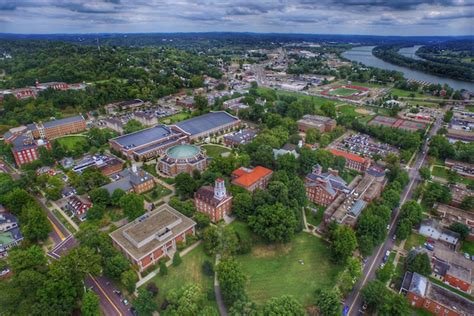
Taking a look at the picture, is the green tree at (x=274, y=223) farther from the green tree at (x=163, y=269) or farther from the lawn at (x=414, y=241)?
the lawn at (x=414, y=241)

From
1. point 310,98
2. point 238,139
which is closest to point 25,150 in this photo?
point 238,139

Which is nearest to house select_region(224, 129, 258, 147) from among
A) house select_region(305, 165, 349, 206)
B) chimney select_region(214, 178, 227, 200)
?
house select_region(305, 165, 349, 206)

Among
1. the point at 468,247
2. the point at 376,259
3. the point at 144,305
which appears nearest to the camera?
the point at 144,305

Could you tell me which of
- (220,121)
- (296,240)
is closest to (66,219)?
(296,240)

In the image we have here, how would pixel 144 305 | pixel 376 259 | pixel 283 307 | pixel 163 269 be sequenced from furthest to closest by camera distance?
pixel 376 259 → pixel 163 269 → pixel 144 305 → pixel 283 307

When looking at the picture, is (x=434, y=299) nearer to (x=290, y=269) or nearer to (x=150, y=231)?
(x=290, y=269)

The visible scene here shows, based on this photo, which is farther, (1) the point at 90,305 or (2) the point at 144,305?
(2) the point at 144,305

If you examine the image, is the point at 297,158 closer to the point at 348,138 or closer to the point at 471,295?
the point at 348,138

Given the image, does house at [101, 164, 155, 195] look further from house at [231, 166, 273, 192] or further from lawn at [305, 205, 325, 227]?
lawn at [305, 205, 325, 227]
